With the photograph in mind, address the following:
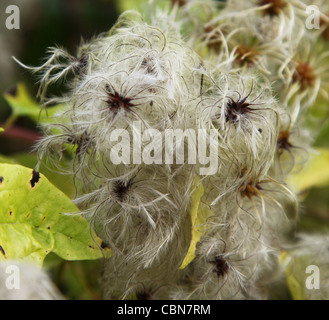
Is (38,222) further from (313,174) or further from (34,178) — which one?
(313,174)

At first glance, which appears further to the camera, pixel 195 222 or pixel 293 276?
pixel 293 276

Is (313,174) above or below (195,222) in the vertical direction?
above

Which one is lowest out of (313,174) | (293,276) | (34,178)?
(293,276)

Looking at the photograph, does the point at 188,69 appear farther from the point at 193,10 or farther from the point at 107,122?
the point at 193,10

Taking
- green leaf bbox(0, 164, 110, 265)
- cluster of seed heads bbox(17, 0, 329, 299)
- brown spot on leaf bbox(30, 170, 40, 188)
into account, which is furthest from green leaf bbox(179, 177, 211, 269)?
brown spot on leaf bbox(30, 170, 40, 188)

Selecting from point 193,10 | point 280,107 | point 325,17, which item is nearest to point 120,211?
point 280,107

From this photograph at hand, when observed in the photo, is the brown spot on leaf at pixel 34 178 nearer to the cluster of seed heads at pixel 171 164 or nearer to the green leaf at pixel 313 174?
the cluster of seed heads at pixel 171 164

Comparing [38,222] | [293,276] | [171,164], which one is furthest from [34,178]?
[293,276]
